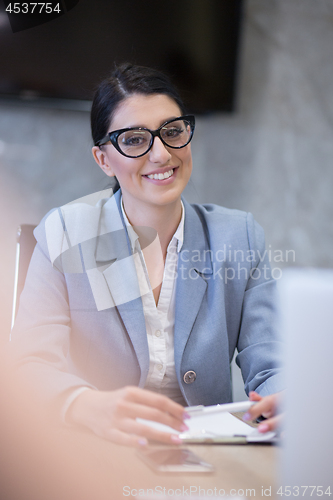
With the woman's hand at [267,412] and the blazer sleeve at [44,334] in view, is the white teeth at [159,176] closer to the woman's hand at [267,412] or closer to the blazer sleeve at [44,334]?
the blazer sleeve at [44,334]

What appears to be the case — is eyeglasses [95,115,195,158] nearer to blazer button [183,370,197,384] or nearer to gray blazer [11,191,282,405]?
gray blazer [11,191,282,405]

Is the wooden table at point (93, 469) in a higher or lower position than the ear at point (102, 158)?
lower

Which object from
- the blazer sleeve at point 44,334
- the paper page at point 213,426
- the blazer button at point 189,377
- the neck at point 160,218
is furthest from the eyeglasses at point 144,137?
the paper page at point 213,426

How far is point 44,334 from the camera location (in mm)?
1019

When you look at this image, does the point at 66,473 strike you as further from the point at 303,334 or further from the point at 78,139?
the point at 78,139

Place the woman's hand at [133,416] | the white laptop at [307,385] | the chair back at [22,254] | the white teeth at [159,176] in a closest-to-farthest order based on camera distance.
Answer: the white laptop at [307,385]
the woman's hand at [133,416]
the white teeth at [159,176]
the chair back at [22,254]

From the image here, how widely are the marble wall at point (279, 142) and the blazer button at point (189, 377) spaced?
1.24 m

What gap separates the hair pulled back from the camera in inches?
47.1

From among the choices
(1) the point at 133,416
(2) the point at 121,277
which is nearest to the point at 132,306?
(2) the point at 121,277

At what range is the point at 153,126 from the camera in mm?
1143

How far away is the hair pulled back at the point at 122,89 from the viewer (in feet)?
3.93

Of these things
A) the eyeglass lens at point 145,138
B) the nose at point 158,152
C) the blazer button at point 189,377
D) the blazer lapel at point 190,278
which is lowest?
the blazer button at point 189,377

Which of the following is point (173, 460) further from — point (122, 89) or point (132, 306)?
point (122, 89)

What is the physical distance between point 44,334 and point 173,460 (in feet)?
1.73
